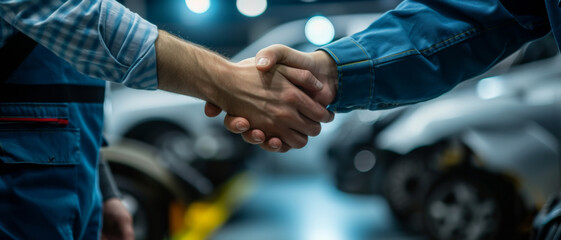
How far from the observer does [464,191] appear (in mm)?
2842

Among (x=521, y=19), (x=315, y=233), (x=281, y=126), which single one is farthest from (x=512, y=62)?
(x=281, y=126)

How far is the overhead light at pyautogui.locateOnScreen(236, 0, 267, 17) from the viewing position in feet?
34.7

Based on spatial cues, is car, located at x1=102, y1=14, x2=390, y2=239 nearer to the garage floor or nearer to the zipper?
the garage floor

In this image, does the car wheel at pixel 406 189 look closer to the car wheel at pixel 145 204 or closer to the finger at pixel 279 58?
the car wheel at pixel 145 204

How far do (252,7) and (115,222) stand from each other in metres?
9.68

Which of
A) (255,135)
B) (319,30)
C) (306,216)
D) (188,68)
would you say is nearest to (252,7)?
(319,30)

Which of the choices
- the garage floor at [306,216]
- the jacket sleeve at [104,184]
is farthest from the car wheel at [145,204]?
the jacket sleeve at [104,184]

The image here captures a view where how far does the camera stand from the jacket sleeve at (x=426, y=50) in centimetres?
133

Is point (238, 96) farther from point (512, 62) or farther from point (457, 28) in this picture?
point (512, 62)

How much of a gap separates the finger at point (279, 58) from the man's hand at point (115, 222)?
63cm

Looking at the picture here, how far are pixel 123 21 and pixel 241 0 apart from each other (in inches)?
396

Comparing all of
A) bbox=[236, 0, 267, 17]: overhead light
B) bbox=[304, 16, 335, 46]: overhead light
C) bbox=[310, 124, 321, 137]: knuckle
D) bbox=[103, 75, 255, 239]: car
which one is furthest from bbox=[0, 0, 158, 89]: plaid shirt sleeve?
bbox=[236, 0, 267, 17]: overhead light

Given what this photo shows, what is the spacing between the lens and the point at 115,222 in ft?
4.75

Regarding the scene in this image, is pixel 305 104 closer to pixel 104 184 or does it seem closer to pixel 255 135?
pixel 255 135
